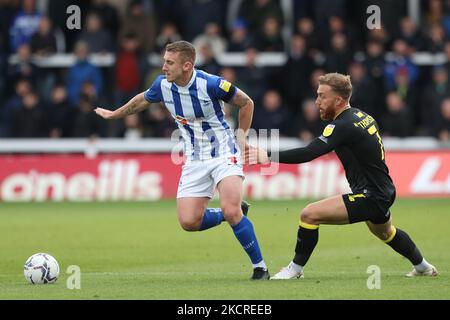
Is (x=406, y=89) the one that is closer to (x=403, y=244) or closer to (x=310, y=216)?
(x=403, y=244)

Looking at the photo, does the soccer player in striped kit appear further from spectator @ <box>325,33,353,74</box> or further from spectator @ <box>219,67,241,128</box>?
spectator @ <box>325,33,353,74</box>

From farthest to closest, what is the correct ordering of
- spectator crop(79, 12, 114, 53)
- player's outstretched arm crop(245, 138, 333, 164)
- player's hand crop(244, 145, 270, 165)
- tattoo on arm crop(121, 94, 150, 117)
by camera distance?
spectator crop(79, 12, 114, 53) < tattoo on arm crop(121, 94, 150, 117) < player's outstretched arm crop(245, 138, 333, 164) < player's hand crop(244, 145, 270, 165)

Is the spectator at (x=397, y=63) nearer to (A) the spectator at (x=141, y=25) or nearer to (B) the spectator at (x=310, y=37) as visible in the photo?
(B) the spectator at (x=310, y=37)

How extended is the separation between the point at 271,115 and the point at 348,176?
10.8 metres

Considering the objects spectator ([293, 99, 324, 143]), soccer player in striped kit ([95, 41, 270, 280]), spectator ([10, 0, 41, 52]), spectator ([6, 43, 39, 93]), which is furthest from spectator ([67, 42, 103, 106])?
soccer player in striped kit ([95, 41, 270, 280])

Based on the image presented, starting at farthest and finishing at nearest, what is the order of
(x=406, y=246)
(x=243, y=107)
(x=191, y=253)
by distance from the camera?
1. (x=191, y=253)
2. (x=243, y=107)
3. (x=406, y=246)

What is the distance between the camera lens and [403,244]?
1004 centimetres

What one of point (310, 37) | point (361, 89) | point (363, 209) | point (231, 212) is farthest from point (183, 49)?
point (310, 37)

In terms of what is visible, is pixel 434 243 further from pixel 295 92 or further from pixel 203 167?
pixel 295 92

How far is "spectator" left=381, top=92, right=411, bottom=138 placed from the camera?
20609 mm

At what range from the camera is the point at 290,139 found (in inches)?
814

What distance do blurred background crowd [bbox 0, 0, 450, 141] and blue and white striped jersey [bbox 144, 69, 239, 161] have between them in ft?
33.0

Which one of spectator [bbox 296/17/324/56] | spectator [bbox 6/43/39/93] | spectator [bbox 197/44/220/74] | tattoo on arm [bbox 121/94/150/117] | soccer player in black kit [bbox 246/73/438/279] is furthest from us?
spectator [bbox 6/43/39/93]

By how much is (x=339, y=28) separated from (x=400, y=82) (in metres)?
Result: 1.60
